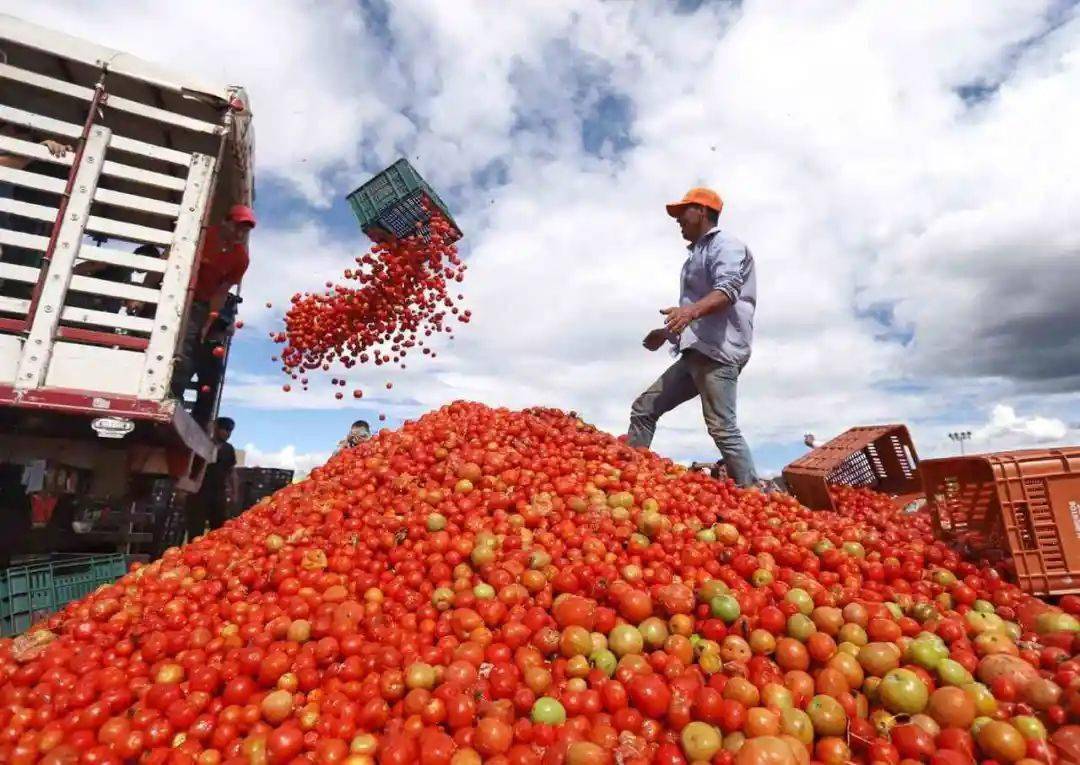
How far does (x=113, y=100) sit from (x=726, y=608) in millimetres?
6861

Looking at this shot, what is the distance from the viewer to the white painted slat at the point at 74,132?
5266mm

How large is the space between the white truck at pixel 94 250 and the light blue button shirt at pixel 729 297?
531 cm

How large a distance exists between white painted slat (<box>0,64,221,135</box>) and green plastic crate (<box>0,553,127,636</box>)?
4.61 m

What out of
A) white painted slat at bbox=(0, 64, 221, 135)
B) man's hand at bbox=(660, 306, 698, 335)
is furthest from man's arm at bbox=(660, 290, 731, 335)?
white painted slat at bbox=(0, 64, 221, 135)

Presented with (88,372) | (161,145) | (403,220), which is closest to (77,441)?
(88,372)

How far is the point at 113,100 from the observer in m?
5.61

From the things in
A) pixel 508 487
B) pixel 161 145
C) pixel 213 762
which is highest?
pixel 161 145

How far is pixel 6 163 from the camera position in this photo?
527 centimetres

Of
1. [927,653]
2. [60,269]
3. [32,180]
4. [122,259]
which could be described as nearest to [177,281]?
[122,259]

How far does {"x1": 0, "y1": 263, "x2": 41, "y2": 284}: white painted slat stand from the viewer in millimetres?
5102

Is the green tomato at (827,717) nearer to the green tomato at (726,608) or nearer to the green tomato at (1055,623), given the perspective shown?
the green tomato at (726,608)

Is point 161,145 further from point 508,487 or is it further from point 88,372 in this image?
point 508,487

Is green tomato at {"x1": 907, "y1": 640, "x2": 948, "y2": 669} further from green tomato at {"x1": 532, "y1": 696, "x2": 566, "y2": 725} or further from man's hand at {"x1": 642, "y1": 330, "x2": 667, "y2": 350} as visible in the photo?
man's hand at {"x1": 642, "y1": 330, "x2": 667, "y2": 350}

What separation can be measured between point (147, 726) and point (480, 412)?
5717mm
